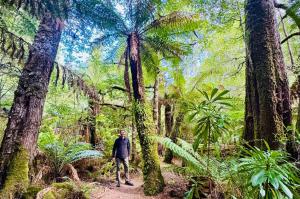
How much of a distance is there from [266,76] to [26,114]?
4026 mm

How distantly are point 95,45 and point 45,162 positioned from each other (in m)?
3.51

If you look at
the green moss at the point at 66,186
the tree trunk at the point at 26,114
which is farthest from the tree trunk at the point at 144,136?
the tree trunk at the point at 26,114

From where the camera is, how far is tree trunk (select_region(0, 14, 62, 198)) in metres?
4.43

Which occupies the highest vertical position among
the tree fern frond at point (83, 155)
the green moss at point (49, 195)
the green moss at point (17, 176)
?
the tree fern frond at point (83, 155)

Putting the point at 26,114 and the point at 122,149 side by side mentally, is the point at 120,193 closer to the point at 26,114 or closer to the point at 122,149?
the point at 122,149

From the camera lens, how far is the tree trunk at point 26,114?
443cm

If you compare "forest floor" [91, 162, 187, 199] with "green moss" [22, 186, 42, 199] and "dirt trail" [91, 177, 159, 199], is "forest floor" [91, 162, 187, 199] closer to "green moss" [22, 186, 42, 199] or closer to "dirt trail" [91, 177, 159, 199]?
"dirt trail" [91, 177, 159, 199]

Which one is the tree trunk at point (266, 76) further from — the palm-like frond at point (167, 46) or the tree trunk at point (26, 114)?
the palm-like frond at point (167, 46)

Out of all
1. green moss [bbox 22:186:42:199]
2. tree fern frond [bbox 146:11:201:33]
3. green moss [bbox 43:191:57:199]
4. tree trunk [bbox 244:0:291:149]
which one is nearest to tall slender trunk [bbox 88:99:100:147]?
tree fern frond [bbox 146:11:201:33]

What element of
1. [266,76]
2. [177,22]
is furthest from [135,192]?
[177,22]

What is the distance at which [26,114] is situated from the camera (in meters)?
4.70

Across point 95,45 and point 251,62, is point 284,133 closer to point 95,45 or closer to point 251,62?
point 251,62

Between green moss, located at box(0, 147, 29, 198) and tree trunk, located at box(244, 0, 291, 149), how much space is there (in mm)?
3736

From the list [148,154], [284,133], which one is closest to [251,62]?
[284,133]
